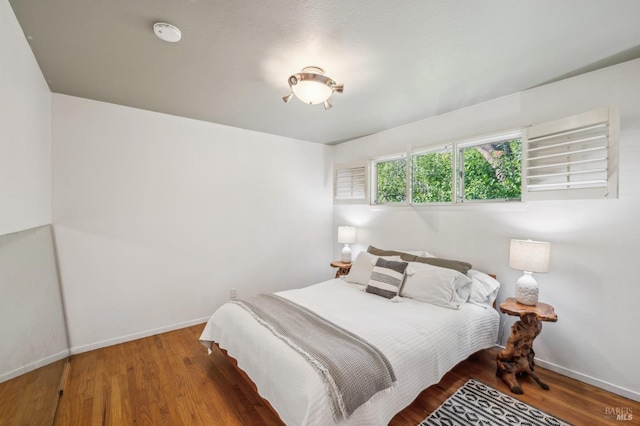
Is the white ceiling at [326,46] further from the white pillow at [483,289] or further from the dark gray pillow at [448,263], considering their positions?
the white pillow at [483,289]

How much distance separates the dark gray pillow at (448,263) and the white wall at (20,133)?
11.0 ft

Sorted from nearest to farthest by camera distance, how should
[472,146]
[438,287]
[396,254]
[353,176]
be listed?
[438,287] < [472,146] < [396,254] < [353,176]

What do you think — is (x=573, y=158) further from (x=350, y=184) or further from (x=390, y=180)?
(x=350, y=184)

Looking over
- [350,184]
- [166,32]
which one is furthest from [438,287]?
[166,32]

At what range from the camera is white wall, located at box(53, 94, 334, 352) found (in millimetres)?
2721

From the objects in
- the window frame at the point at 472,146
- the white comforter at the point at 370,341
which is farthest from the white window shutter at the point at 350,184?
the white comforter at the point at 370,341

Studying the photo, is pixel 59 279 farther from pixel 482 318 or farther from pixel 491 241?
pixel 491 241

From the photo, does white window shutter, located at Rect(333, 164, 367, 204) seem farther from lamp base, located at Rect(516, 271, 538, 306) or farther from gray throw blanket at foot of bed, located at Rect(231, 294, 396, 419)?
gray throw blanket at foot of bed, located at Rect(231, 294, 396, 419)

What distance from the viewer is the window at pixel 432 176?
3.29 metres

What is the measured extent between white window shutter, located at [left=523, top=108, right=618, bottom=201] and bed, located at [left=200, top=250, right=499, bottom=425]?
1.03m

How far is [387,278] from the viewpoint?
2812mm

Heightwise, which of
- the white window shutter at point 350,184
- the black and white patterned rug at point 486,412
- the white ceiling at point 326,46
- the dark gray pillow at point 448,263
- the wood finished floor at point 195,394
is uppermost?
the white ceiling at point 326,46

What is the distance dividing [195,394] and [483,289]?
2.73 m

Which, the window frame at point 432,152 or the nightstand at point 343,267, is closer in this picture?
the window frame at point 432,152
